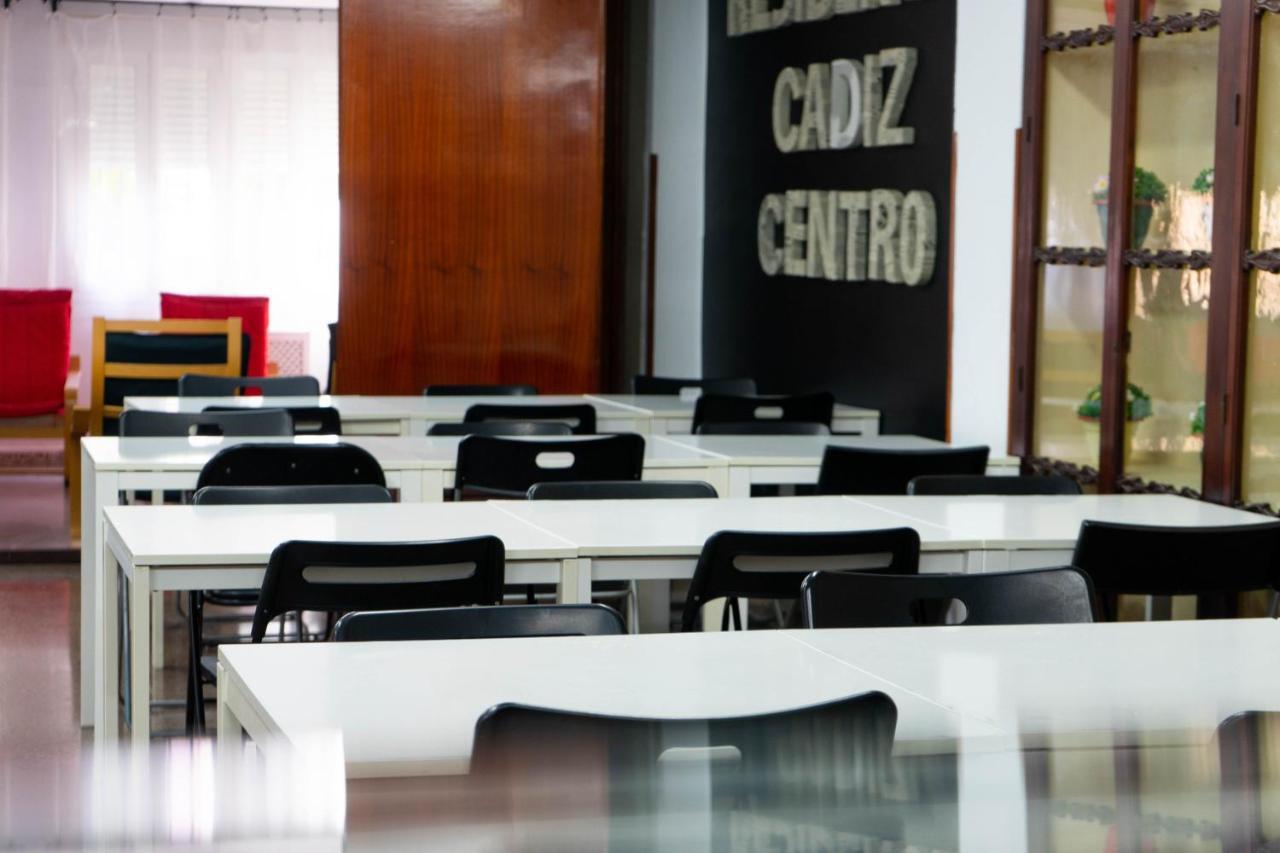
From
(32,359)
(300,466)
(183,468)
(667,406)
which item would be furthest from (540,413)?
(32,359)

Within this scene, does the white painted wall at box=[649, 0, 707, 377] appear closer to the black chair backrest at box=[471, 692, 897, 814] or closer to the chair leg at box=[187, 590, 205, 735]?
the chair leg at box=[187, 590, 205, 735]

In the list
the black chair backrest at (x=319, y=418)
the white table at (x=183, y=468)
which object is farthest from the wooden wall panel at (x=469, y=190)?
the white table at (x=183, y=468)

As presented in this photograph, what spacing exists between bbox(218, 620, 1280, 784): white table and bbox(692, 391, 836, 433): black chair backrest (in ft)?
11.5

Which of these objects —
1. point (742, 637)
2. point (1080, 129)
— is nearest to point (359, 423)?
point (1080, 129)

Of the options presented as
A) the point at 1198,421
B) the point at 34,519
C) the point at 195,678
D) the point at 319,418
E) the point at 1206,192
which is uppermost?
the point at 1206,192

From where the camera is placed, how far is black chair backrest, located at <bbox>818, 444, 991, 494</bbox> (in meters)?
4.87

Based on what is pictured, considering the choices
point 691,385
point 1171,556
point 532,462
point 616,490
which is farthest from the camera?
point 691,385

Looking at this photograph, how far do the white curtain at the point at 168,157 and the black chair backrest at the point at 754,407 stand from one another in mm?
6375

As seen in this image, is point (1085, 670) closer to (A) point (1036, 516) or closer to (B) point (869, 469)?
(A) point (1036, 516)

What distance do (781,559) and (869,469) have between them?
1497 millimetres

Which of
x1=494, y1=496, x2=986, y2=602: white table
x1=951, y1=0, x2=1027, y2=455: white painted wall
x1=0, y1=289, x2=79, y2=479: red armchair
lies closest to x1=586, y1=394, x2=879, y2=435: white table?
x1=951, y1=0, x2=1027, y2=455: white painted wall

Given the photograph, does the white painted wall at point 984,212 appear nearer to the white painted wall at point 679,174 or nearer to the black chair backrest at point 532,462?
the black chair backrest at point 532,462

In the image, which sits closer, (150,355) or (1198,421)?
(1198,421)

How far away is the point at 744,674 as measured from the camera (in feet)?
7.32
